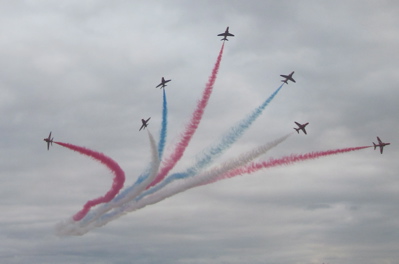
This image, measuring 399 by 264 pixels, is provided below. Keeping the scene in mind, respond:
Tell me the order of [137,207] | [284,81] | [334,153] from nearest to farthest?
[334,153] → [137,207] → [284,81]

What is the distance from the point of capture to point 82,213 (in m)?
123

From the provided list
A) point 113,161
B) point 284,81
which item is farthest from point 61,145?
point 284,81

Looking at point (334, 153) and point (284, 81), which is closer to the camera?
point (334, 153)

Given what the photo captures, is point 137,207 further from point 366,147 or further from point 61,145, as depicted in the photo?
point 366,147

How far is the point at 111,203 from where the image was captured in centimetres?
11900

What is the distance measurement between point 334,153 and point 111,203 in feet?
145

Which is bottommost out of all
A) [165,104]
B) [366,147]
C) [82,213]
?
[82,213]

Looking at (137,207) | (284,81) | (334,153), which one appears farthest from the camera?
(284,81)

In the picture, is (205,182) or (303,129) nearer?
(205,182)

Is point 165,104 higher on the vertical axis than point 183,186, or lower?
higher

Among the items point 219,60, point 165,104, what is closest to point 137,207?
point 165,104

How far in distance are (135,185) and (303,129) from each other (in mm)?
38832

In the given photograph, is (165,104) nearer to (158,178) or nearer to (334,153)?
(158,178)

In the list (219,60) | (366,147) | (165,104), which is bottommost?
(366,147)
